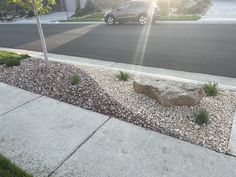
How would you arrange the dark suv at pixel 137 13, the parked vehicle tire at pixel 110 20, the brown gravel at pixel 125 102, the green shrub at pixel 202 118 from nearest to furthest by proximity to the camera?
the brown gravel at pixel 125 102, the green shrub at pixel 202 118, the dark suv at pixel 137 13, the parked vehicle tire at pixel 110 20

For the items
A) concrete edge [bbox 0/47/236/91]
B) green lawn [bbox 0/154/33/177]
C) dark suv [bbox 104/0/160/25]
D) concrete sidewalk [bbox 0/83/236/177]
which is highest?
dark suv [bbox 104/0/160/25]

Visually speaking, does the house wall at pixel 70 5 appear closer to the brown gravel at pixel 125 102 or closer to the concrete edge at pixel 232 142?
the brown gravel at pixel 125 102

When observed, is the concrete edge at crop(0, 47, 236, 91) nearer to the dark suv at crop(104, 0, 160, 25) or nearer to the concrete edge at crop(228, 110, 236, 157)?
the concrete edge at crop(228, 110, 236, 157)

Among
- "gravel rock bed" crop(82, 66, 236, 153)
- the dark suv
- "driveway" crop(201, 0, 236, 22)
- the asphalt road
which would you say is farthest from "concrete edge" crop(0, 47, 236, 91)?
"driveway" crop(201, 0, 236, 22)

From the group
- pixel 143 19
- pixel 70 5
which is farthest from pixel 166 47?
pixel 70 5

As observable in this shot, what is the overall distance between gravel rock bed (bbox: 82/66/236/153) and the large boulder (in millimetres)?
105

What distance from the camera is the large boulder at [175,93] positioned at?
4.91 meters

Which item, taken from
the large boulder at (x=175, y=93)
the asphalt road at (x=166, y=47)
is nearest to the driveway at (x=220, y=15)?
the asphalt road at (x=166, y=47)

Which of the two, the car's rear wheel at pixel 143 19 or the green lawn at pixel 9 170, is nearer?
the green lawn at pixel 9 170

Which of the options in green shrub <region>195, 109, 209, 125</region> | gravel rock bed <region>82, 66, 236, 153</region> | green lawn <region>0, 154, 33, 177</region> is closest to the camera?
green lawn <region>0, 154, 33, 177</region>

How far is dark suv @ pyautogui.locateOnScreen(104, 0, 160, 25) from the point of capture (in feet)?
57.3

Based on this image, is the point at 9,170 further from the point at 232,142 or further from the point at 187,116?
the point at 232,142

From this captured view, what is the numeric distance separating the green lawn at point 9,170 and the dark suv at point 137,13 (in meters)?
15.4

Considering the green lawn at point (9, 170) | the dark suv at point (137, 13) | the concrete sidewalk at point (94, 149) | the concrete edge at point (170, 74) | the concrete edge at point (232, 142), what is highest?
the dark suv at point (137, 13)
